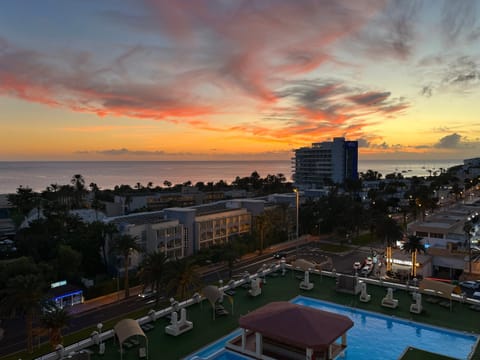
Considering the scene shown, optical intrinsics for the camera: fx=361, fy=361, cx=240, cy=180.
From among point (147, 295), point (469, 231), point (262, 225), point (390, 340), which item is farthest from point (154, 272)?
point (469, 231)

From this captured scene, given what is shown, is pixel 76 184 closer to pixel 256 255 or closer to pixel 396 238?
pixel 256 255

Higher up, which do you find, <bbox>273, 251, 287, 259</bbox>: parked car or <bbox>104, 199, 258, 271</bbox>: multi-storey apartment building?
<bbox>104, 199, 258, 271</bbox>: multi-storey apartment building

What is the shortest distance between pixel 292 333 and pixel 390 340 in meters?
10.1

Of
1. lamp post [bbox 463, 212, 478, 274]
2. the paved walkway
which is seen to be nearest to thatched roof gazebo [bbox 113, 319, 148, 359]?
the paved walkway

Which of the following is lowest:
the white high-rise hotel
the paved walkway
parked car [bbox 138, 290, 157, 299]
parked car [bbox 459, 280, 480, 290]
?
the paved walkway

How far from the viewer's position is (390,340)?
29.2 m

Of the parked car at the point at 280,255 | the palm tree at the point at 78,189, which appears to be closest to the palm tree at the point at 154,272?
the parked car at the point at 280,255

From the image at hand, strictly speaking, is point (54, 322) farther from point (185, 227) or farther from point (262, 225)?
point (262, 225)

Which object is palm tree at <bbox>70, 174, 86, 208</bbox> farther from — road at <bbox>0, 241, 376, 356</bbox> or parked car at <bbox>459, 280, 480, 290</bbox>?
parked car at <bbox>459, 280, 480, 290</bbox>

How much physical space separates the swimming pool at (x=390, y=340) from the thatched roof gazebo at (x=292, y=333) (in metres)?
1.45

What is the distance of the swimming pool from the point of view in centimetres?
2680

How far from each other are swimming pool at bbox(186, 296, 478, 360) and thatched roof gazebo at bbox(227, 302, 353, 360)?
1447 mm

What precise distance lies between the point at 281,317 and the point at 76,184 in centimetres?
11134

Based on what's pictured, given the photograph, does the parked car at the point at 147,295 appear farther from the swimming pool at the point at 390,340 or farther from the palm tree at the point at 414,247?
the palm tree at the point at 414,247
